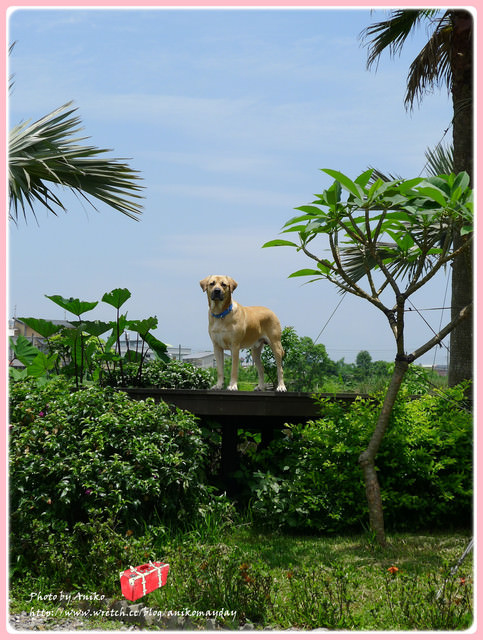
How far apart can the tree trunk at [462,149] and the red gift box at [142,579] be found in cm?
613

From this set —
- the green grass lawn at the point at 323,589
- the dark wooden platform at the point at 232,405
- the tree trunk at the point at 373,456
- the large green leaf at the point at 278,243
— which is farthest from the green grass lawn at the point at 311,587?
the large green leaf at the point at 278,243

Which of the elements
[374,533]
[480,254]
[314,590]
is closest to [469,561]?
[374,533]

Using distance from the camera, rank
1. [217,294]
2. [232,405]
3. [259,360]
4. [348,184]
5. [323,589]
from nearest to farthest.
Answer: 1. [323,589]
2. [348,184]
3. [232,405]
4. [217,294]
5. [259,360]

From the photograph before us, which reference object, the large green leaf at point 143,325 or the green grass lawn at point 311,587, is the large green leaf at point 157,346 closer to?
the large green leaf at point 143,325

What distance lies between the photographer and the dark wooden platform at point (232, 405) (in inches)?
291

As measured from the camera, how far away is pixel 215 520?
21.3 feet

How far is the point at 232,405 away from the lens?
7383 mm

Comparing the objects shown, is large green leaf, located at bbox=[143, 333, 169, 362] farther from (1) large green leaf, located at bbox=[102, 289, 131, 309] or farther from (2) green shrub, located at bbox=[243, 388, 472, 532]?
(2) green shrub, located at bbox=[243, 388, 472, 532]

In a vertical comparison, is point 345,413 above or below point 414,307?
below

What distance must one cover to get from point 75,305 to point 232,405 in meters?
2.81

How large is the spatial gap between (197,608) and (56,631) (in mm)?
1121

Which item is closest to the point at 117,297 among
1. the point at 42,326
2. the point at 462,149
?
the point at 42,326

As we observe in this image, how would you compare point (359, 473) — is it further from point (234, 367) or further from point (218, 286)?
point (218, 286)

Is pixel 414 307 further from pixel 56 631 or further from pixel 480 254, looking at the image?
pixel 56 631
